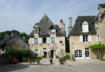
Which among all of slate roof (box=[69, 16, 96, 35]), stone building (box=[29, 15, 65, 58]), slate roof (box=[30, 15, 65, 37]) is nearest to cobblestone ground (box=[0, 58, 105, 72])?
slate roof (box=[69, 16, 96, 35])

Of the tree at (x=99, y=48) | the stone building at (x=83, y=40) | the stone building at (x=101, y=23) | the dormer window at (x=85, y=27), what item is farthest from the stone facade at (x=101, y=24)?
the dormer window at (x=85, y=27)

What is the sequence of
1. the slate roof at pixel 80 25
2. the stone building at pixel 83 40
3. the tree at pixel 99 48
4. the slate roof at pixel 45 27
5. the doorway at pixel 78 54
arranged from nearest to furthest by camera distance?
the tree at pixel 99 48, the stone building at pixel 83 40, the doorway at pixel 78 54, the slate roof at pixel 80 25, the slate roof at pixel 45 27

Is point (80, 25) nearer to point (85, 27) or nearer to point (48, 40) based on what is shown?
point (85, 27)

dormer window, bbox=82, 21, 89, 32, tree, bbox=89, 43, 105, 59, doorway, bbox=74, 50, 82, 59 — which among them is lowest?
doorway, bbox=74, 50, 82, 59

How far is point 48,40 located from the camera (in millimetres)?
24688

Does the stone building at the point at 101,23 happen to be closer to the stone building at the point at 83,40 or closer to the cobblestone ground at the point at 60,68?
the stone building at the point at 83,40

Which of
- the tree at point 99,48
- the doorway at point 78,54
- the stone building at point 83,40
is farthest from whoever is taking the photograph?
the doorway at point 78,54

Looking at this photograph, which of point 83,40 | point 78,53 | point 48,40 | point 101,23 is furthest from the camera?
point 48,40

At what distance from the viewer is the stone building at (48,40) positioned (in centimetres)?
2422

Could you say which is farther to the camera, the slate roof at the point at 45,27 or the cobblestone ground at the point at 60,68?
the slate roof at the point at 45,27

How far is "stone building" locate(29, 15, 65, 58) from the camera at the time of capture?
79.5 ft

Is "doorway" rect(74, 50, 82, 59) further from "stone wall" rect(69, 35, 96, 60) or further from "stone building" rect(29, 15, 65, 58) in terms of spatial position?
"stone building" rect(29, 15, 65, 58)

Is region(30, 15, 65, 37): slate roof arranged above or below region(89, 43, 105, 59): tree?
above

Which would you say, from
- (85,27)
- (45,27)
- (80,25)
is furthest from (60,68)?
(45,27)
